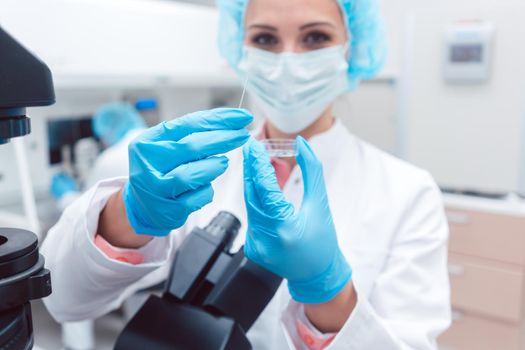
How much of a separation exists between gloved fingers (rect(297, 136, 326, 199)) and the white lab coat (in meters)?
0.18

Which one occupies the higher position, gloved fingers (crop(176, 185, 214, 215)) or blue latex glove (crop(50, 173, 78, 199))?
gloved fingers (crop(176, 185, 214, 215))

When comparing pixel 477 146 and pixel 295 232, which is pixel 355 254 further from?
pixel 477 146

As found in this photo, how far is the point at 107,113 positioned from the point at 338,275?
1658 mm

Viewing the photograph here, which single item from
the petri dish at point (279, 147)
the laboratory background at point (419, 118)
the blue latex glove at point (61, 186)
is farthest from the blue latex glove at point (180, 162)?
the blue latex glove at point (61, 186)

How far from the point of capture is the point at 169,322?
67 centimetres

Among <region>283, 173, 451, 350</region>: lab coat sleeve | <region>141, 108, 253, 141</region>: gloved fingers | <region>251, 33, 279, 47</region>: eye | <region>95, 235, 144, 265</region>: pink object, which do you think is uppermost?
<region>251, 33, 279, 47</region>: eye

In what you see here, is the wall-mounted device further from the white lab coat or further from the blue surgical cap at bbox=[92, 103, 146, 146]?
the blue surgical cap at bbox=[92, 103, 146, 146]

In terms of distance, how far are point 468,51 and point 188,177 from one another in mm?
1625

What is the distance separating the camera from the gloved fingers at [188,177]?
0.63 meters

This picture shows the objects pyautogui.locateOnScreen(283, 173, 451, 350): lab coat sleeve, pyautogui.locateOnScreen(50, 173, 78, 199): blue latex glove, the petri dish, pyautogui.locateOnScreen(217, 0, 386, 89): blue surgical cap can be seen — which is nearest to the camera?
pyautogui.locateOnScreen(283, 173, 451, 350): lab coat sleeve

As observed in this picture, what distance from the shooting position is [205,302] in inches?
26.7

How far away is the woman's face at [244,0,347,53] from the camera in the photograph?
3.08ft

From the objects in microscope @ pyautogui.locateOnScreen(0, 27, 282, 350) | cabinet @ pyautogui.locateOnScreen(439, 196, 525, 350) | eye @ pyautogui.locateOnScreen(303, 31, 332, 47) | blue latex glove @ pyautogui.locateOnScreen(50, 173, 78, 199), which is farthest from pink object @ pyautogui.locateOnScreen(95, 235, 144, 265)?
cabinet @ pyautogui.locateOnScreen(439, 196, 525, 350)

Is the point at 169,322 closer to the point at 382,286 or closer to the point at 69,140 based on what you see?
the point at 382,286
